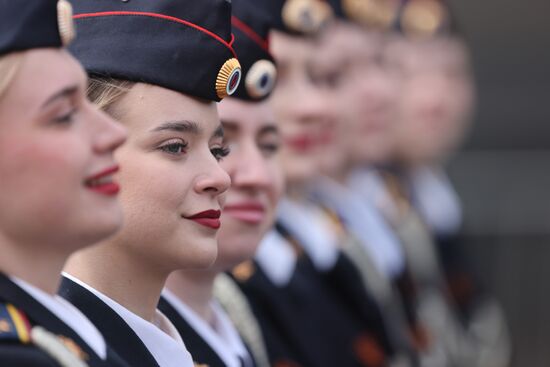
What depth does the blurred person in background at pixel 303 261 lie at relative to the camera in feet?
15.4

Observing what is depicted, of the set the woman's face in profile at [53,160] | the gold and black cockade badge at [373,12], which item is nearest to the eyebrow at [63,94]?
the woman's face in profile at [53,160]

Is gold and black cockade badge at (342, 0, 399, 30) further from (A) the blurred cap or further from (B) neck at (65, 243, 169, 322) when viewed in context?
(B) neck at (65, 243, 169, 322)

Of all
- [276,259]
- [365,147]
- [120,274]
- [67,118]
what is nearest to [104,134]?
[67,118]

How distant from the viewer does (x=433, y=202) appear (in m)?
7.93

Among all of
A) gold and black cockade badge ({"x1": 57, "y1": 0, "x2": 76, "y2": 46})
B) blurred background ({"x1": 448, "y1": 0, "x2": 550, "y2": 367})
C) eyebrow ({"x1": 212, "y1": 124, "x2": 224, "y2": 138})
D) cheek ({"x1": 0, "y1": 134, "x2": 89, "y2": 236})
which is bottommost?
blurred background ({"x1": 448, "y1": 0, "x2": 550, "y2": 367})

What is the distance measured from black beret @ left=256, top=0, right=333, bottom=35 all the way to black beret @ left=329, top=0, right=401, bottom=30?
919 mm

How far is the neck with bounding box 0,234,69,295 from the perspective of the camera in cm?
246

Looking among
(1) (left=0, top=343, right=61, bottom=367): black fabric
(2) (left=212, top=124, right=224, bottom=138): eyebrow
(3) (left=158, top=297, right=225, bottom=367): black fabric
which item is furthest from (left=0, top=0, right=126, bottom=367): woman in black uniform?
(3) (left=158, top=297, right=225, bottom=367): black fabric

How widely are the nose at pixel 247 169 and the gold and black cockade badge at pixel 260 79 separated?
125mm

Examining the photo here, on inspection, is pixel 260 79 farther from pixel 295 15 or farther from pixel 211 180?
pixel 295 15

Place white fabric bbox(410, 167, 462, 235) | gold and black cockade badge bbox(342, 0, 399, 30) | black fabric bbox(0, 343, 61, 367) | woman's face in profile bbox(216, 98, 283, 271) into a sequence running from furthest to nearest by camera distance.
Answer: white fabric bbox(410, 167, 462, 235), gold and black cockade badge bbox(342, 0, 399, 30), woman's face in profile bbox(216, 98, 283, 271), black fabric bbox(0, 343, 61, 367)

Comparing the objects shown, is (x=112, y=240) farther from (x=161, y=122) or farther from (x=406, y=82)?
(x=406, y=82)

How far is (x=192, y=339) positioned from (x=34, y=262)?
3.25ft

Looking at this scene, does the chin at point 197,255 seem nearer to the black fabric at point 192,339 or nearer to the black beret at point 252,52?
the black fabric at point 192,339
